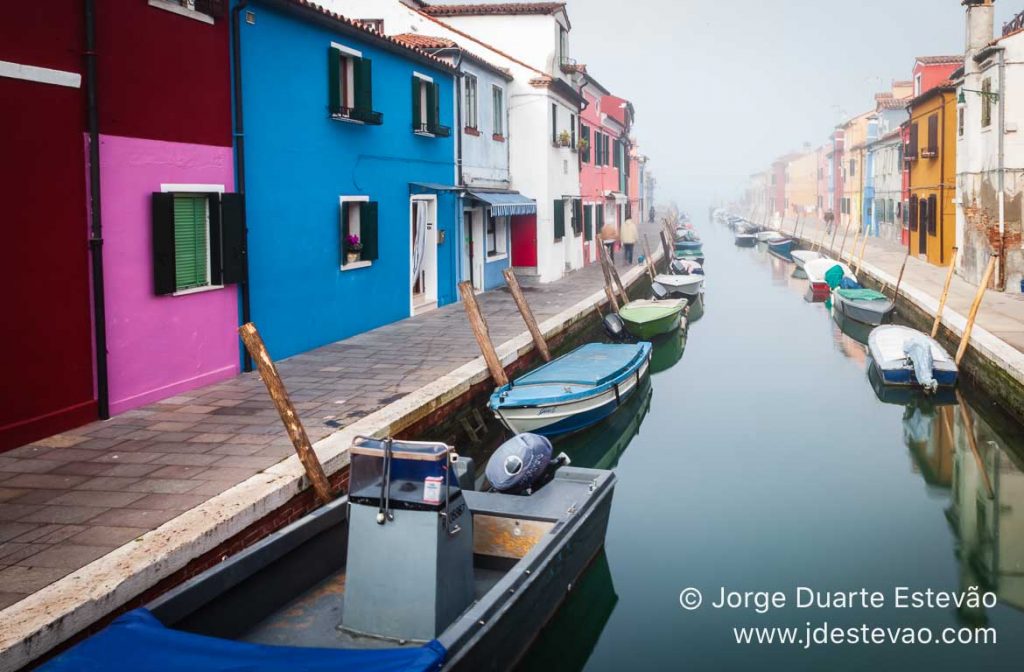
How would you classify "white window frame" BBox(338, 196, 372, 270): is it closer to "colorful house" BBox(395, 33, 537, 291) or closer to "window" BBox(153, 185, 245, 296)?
"window" BBox(153, 185, 245, 296)

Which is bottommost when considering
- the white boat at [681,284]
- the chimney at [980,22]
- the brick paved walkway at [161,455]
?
the brick paved walkway at [161,455]

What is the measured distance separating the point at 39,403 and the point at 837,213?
60802 millimetres

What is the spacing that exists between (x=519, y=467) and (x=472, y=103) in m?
13.8

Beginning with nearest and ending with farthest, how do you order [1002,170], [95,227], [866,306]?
[95,227]
[1002,170]
[866,306]

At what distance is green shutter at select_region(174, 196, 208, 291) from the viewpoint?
383 inches

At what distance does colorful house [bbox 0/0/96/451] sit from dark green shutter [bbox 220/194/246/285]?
2000 millimetres

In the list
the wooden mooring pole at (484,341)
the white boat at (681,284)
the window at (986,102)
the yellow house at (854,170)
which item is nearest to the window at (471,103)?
the white boat at (681,284)

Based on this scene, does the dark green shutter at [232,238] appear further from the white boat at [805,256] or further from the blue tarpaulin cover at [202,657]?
the white boat at [805,256]

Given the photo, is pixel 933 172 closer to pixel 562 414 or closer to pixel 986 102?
pixel 986 102

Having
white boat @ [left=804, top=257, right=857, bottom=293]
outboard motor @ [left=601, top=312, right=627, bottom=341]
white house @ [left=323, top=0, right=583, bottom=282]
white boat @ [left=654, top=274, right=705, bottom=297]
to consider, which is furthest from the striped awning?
white boat @ [left=804, top=257, right=857, bottom=293]

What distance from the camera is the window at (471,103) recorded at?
19.2 meters

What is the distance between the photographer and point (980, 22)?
21828 millimetres

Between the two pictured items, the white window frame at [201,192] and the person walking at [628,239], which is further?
the person walking at [628,239]

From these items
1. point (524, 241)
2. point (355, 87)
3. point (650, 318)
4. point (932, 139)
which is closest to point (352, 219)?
point (355, 87)
